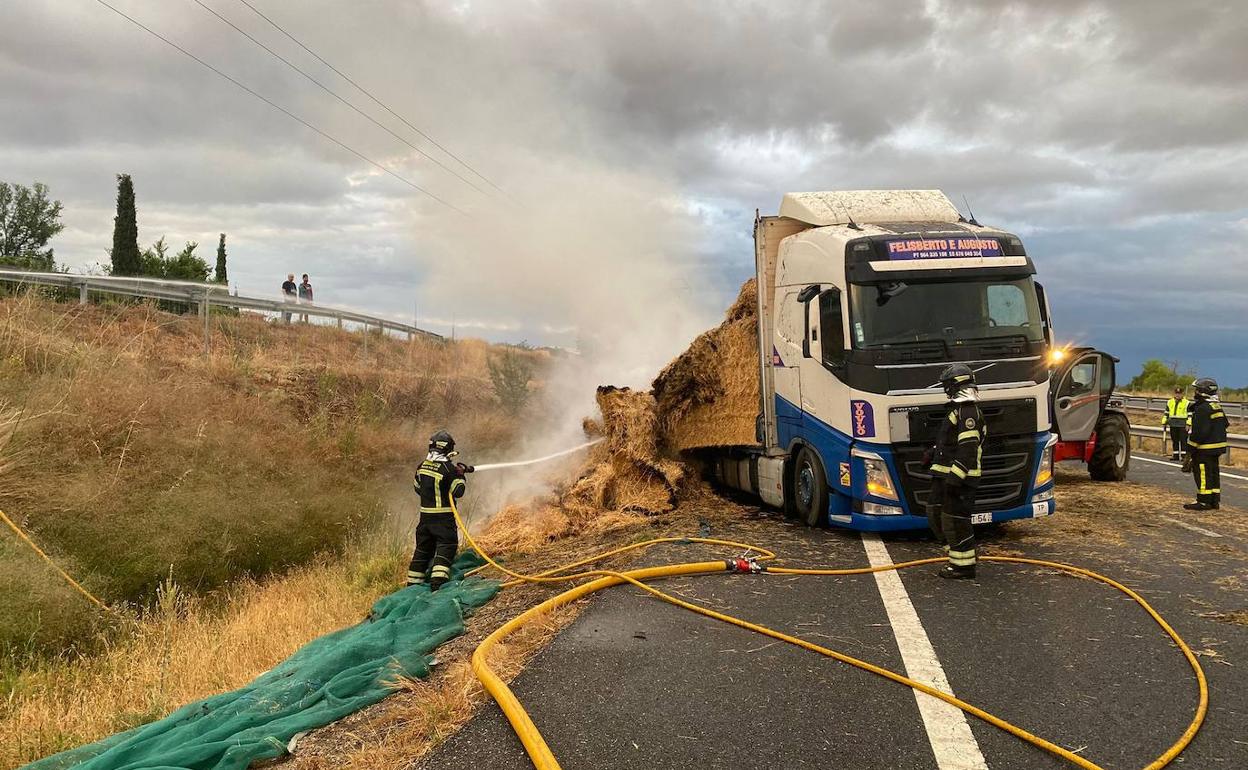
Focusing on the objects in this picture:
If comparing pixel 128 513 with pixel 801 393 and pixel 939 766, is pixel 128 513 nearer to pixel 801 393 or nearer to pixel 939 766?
pixel 801 393

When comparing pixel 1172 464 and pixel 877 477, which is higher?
pixel 877 477

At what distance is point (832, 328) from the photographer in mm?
7801

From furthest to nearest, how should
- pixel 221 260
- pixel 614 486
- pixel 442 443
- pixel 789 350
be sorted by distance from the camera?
1. pixel 221 260
2. pixel 614 486
3. pixel 789 350
4. pixel 442 443

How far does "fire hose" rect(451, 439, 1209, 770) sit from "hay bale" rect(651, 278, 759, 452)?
2842 mm

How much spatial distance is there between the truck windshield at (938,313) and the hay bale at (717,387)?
2430 mm

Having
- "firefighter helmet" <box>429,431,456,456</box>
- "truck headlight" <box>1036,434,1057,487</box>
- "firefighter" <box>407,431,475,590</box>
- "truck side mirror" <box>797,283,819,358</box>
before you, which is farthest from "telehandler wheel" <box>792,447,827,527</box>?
"firefighter helmet" <box>429,431,456,456</box>

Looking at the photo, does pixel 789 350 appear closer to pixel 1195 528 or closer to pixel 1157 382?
pixel 1195 528

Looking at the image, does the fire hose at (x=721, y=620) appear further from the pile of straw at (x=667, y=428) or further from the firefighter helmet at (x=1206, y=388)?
the firefighter helmet at (x=1206, y=388)

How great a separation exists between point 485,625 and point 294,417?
11263mm

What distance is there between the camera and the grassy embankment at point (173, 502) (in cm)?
673

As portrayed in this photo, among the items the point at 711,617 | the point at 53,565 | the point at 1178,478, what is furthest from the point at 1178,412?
the point at 53,565

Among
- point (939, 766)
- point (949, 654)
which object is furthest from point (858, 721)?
point (949, 654)

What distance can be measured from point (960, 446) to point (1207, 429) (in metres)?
5.96

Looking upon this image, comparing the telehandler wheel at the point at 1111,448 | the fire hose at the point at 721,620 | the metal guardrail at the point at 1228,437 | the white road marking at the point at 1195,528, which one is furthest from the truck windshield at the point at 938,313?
the metal guardrail at the point at 1228,437
